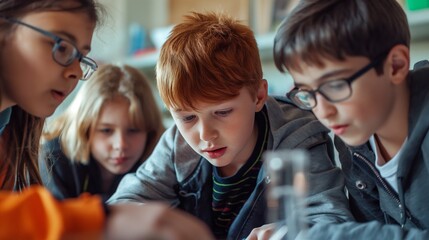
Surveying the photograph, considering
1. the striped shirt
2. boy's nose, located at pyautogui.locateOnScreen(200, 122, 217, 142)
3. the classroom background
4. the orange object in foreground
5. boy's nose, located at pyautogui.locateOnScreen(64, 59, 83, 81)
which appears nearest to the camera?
the orange object in foreground

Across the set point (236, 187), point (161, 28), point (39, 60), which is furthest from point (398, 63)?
point (161, 28)

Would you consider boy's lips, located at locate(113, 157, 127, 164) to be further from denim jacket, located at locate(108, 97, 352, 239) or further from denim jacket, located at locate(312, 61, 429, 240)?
denim jacket, located at locate(312, 61, 429, 240)

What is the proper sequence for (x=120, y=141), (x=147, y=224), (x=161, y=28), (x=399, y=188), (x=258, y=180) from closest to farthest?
1. (x=147, y=224)
2. (x=399, y=188)
3. (x=258, y=180)
4. (x=120, y=141)
5. (x=161, y=28)

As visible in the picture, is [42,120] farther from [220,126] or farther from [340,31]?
[340,31]

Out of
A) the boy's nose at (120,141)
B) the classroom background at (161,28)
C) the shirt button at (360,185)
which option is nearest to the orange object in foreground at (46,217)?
the shirt button at (360,185)

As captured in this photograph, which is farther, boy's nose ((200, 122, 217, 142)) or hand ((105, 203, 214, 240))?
boy's nose ((200, 122, 217, 142))

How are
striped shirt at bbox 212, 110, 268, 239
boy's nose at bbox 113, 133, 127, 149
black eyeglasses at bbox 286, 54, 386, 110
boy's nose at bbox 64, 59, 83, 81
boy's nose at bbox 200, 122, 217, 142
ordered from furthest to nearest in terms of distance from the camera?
boy's nose at bbox 113, 133, 127, 149, striped shirt at bbox 212, 110, 268, 239, boy's nose at bbox 200, 122, 217, 142, boy's nose at bbox 64, 59, 83, 81, black eyeglasses at bbox 286, 54, 386, 110

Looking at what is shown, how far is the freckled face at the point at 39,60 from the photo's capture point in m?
0.83

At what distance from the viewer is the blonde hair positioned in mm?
1501

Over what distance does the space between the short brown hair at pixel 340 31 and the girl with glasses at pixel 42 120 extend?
36 centimetres

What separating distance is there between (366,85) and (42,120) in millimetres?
723

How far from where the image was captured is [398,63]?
0.79 meters

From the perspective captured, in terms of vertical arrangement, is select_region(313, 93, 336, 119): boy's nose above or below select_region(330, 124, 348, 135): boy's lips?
above

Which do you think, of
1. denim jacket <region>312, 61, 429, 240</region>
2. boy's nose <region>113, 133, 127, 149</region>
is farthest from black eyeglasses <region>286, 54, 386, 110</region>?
boy's nose <region>113, 133, 127, 149</region>
